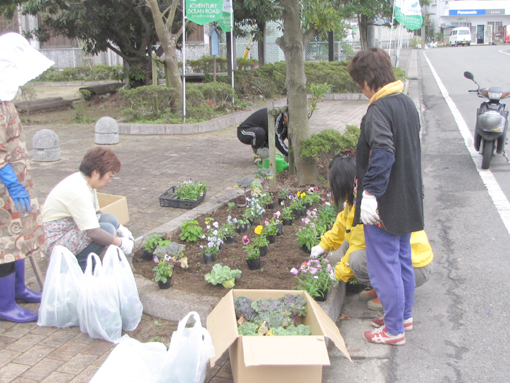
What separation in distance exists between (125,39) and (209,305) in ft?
41.9

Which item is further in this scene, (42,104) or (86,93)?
(86,93)

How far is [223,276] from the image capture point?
3.59m

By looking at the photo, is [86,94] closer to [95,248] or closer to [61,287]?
[95,248]

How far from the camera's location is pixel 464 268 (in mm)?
4273

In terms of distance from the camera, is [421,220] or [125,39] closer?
[421,220]

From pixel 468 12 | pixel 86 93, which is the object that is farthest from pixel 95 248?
pixel 468 12

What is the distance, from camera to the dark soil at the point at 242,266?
368 centimetres

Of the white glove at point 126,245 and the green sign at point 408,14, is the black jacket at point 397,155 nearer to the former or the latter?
the white glove at point 126,245

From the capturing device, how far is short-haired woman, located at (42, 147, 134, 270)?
3496mm

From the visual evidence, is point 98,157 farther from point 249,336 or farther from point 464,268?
point 464,268

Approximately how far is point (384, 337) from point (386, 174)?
111 cm

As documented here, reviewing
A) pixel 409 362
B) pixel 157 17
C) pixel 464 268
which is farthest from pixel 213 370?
pixel 157 17

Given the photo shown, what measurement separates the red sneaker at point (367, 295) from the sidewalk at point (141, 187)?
0.07 metres

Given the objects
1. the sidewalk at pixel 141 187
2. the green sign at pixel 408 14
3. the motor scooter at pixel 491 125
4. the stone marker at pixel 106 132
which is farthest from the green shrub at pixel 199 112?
the green sign at pixel 408 14
